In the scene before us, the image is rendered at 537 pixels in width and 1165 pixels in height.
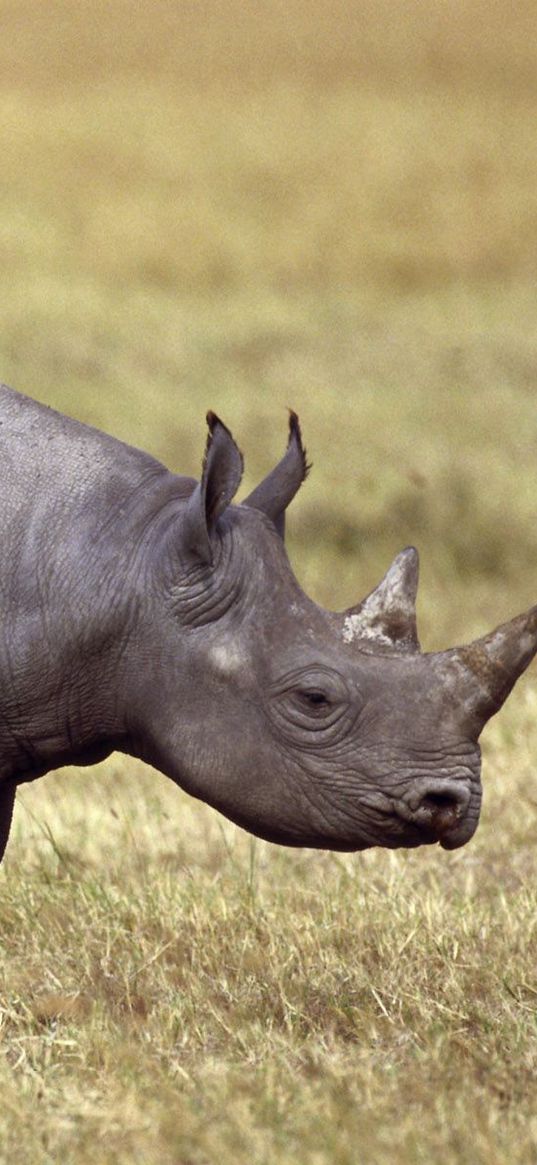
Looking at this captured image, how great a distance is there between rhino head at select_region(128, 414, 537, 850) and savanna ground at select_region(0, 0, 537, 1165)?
0.61 meters

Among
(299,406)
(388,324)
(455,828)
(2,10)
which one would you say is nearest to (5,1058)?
(455,828)

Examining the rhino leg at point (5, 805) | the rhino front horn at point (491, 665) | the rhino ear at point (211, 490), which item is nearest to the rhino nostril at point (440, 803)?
the rhino front horn at point (491, 665)

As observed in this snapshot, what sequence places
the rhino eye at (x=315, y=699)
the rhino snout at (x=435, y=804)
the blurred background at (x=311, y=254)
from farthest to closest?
the blurred background at (x=311, y=254), the rhino eye at (x=315, y=699), the rhino snout at (x=435, y=804)

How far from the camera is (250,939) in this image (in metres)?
6.34

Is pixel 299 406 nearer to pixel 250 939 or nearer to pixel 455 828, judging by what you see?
pixel 250 939

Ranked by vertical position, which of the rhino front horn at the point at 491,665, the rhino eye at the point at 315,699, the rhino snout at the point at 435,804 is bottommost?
the rhino snout at the point at 435,804

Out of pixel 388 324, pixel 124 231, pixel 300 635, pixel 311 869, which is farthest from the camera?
pixel 124 231

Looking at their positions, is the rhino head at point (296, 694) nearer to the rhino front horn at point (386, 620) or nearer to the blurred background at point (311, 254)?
the rhino front horn at point (386, 620)

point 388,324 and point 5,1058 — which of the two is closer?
point 5,1058

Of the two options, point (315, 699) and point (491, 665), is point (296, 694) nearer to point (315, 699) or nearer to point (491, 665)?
point (315, 699)

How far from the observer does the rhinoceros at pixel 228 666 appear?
5223 millimetres

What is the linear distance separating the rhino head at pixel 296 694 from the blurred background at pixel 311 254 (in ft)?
17.5

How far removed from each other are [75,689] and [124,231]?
47.3 ft

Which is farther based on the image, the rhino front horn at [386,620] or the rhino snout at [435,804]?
the rhino front horn at [386,620]
